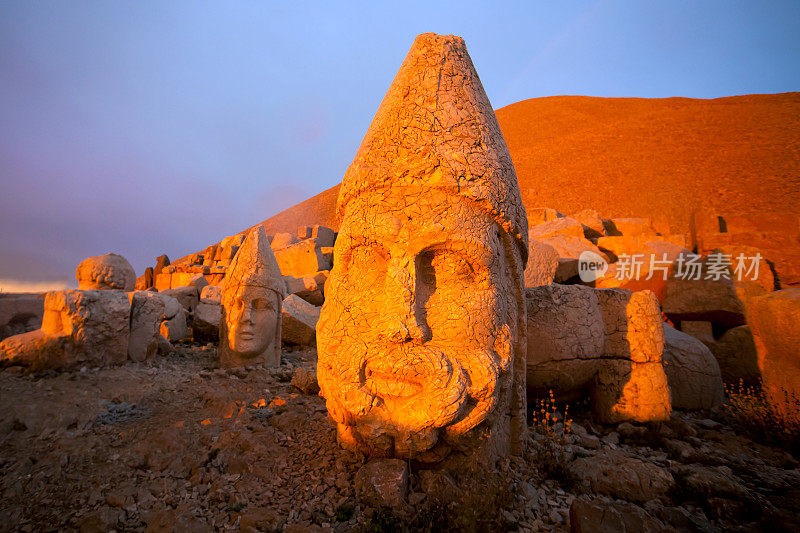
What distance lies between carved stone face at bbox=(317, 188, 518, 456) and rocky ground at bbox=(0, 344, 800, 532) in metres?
0.33

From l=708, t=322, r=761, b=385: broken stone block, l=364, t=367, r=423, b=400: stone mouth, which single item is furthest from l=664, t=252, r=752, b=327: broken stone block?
l=364, t=367, r=423, b=400: stone mouth

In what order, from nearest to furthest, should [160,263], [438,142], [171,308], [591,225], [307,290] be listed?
[438,142] < [171,308] < [307,290] < [591,225] < [160,263]

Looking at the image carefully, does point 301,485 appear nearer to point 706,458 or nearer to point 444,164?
point 444,164

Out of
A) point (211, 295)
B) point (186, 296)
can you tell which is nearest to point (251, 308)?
point (211, 295)

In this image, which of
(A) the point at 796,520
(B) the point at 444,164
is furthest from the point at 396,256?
(A) the point at 796,520

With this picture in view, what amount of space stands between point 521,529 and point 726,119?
35.0 metres

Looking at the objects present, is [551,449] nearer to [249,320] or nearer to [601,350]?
[601,350]

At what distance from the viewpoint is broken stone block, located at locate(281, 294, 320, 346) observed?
22.6ft

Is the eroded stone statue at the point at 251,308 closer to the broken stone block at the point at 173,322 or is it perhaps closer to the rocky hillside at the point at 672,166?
the broken stone block at the point at 173,322

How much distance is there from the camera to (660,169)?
80.6ft

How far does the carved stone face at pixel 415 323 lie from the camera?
1937 mm

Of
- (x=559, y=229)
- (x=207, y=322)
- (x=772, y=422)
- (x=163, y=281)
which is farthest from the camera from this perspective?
(x=163, y=281)

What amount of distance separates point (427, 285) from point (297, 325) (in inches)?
206

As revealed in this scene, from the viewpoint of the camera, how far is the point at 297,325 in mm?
6930
